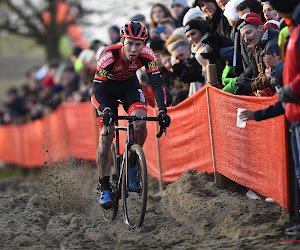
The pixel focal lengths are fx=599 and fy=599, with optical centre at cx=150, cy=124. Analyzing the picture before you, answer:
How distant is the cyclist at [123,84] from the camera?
7.07 meters

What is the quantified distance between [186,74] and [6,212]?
10.7 ft

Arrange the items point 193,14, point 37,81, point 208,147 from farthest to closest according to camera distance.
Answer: point 37,81 < point 193,14 < point 208,147

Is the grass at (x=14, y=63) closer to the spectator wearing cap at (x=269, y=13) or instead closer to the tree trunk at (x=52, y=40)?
the tree trunk at (x=52, y=40)

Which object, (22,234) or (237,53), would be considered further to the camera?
(237,53)

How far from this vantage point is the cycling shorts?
7410mm

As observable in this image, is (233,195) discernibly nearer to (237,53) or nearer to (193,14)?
(237,53)

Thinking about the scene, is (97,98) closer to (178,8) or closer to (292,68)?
(292,68)

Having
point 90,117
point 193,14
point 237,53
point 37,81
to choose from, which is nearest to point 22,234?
point 237,53

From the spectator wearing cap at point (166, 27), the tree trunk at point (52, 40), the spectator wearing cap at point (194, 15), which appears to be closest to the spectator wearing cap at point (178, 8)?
the spectator wearing cap at point (166, 27)

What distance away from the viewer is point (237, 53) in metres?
7.59

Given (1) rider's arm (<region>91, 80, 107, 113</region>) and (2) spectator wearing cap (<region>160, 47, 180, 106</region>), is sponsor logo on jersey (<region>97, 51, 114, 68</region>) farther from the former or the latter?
(2) spectator wearing cap (<region>160, 47, 180, 106</region>)

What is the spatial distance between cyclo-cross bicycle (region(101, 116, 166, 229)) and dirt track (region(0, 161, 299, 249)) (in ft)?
0.62

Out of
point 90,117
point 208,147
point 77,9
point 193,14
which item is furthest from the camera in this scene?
point 77,9

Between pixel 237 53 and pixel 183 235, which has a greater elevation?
pixel 237 53
